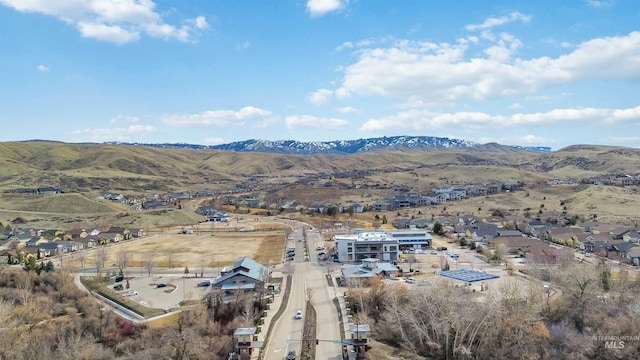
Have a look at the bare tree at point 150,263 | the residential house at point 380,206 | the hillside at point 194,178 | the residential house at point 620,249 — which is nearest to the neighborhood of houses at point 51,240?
the hillside at point 194,178

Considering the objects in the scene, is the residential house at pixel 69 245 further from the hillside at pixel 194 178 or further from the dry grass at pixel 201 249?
the hillside at pixel 194 178

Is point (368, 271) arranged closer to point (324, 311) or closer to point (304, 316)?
point (324, 311)

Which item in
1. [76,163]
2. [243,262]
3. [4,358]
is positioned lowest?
[4,358]

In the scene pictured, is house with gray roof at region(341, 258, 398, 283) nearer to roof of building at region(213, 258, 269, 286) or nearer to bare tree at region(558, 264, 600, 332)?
roof of building at region(213, 258, 269, 286)

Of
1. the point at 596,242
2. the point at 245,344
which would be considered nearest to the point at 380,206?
the point at 596,242

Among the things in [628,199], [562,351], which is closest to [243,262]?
[562,351]

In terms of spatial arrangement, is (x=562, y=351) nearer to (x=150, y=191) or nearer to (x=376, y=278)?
(x=376, y=278)
